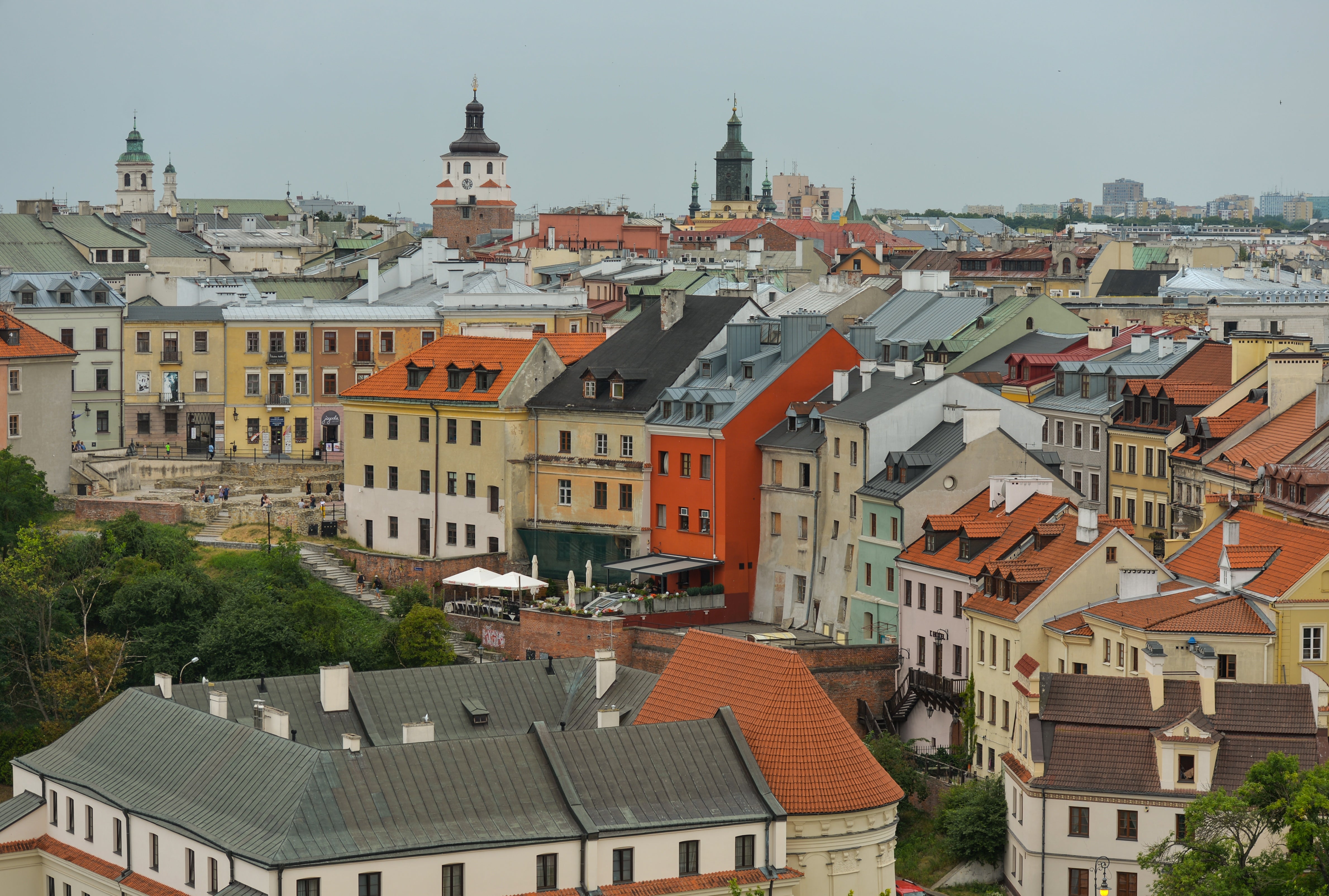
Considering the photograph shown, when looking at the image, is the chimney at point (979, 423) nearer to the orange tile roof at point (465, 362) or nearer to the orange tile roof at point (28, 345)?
the orange tile roof at point (465, 362)

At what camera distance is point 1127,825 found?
6406cm

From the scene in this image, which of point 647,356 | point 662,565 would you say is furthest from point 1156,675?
point 647,356

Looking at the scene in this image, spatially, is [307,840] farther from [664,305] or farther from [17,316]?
[17,316]

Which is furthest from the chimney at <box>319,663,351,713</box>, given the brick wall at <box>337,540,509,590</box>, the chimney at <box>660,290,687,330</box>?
the chimney at <box>660,290,687,330</box>

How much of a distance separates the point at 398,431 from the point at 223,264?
67.3 m

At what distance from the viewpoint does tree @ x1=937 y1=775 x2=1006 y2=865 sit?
222 ft

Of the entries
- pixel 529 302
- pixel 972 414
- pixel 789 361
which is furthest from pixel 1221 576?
pixel 529 302

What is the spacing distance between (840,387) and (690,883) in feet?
110

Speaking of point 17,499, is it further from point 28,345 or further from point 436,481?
point 436,481

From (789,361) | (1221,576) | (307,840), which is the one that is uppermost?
(789,361)

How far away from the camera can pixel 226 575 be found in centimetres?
8775

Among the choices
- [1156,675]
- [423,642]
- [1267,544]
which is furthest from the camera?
[423,642]

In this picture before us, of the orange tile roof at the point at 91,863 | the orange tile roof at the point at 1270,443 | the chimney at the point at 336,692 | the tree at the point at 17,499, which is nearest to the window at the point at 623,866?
the orange tile roof at the point at 91,863

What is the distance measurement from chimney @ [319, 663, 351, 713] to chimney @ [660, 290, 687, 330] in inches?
1304
